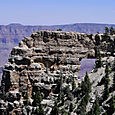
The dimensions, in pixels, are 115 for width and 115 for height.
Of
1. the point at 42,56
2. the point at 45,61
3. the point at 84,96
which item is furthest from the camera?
the point at 45,61

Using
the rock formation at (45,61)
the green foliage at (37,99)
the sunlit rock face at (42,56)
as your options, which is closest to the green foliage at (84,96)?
the rock formation at (45,61)

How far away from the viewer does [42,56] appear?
123938 mm

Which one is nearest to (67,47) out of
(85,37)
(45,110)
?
(85,37)

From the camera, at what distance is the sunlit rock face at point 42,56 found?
121688 mm

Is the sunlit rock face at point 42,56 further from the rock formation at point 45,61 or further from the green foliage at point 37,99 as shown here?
the green foliage at point 37,99

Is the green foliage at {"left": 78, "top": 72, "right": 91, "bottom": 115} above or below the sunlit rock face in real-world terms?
below

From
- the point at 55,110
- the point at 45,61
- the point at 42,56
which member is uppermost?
the point at 42,56

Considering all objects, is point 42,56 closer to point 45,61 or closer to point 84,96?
point 45,61

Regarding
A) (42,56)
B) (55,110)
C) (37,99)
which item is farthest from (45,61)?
(55,110)

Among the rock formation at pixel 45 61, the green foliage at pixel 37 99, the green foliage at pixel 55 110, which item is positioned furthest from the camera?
the rock formation at pixel 45 61

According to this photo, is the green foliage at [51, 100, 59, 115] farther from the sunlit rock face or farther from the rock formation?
the sunlit rock face

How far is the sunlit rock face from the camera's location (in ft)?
399

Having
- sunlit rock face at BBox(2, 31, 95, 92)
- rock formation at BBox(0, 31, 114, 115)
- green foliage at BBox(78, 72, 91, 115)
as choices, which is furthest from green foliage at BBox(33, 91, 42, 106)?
green foliage at BBox(78, 72, 91, 115)

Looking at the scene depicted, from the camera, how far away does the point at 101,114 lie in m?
85.6
